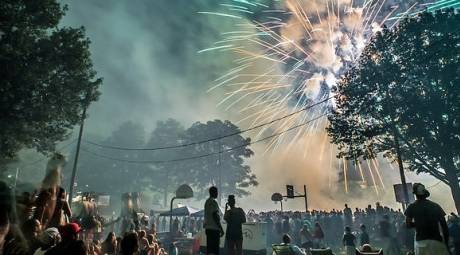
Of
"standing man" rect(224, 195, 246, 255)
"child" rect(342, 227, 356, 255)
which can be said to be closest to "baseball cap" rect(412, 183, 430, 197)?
"standing man" rect(224, 195, 246, 255)

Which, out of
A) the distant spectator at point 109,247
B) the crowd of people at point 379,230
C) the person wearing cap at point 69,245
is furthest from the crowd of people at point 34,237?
the distant spectator at point 109,247

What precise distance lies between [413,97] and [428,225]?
19015mm

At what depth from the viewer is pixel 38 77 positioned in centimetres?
2234

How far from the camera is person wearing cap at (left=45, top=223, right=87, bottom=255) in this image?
4219 millimetres

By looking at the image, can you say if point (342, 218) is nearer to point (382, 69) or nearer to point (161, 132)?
point (382, 69)

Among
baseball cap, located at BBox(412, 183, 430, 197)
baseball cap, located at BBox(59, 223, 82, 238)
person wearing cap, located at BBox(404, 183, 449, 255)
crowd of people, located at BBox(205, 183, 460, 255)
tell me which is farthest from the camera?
baseball cap, located at BBox(412, 183, 430, 197)

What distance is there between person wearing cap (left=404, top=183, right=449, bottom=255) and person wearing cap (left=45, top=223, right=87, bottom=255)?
5471mm

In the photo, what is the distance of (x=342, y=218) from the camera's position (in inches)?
921

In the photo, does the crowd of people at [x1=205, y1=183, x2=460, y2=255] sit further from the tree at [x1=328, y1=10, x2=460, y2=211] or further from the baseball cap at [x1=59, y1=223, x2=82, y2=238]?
the tree at [x1=328, y1=10, x2=460, y2=211]

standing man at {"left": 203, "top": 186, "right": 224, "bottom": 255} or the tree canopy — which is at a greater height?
the tree canopy

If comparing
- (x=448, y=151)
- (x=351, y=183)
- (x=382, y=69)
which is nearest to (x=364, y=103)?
(x=382, y=69)

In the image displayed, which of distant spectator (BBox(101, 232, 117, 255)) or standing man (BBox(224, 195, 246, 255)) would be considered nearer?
standing man (BBox(224, 195, 246, 255))

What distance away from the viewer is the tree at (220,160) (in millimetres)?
63031

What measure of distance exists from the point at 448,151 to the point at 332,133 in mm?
8131
